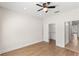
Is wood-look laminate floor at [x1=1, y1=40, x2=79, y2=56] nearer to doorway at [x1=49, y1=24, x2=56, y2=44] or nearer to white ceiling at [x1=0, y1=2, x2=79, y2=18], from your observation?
doorway at [x1=49, y1=24, x2=56, y2=44]

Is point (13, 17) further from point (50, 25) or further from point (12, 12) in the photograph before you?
point (50, 25)

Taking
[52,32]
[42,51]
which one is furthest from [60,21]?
[42,51]

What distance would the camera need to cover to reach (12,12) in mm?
1646

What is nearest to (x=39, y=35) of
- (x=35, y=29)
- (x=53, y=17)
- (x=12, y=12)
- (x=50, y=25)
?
(x=35, y=29)

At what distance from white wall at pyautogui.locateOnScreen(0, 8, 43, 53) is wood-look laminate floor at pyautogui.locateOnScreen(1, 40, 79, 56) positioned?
0.10 meters

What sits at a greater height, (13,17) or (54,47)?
(13,17)

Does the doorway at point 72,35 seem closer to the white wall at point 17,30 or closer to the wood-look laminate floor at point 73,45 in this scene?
the wood-look laminate floor at point 73,45

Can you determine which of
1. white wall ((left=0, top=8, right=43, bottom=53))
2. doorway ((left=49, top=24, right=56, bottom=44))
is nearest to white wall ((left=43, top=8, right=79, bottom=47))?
doorway ((left=49, top=24, right=56, bottom=44))

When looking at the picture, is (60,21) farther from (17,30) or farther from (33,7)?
(17,30)

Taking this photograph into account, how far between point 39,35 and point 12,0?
95 centimetres

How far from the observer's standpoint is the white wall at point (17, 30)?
164cm

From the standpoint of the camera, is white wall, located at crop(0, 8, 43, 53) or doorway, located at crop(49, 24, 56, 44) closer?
white wall, located at crop(0, 8, 43, 53)

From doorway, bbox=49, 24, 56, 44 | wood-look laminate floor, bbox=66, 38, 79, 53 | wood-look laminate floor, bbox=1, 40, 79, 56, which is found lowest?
wood-look laminate floor, bbox=1, 40, 79, 56

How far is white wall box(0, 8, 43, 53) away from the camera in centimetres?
164
